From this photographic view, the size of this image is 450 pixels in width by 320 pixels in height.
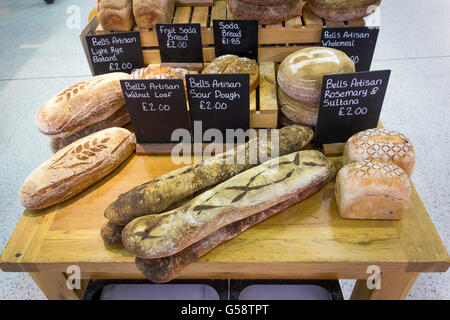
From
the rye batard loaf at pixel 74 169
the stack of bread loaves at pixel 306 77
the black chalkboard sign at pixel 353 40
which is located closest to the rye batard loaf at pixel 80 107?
the rye batard loaf at pixel 74 169

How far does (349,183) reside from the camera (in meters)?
1.24

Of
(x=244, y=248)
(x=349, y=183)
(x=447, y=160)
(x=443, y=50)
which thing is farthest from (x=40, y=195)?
(x=443, y=50)

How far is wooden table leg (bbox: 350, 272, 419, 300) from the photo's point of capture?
130 centimetres

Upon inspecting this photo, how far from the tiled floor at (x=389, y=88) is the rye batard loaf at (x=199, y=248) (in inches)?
33.6

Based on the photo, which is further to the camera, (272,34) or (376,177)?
(272,34)

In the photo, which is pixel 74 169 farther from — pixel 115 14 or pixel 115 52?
pixel 115 14

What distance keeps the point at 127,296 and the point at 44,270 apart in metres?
0.36

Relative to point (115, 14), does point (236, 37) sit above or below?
below

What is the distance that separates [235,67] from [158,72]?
1.24 ft

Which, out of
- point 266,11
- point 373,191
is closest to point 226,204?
point 373,191

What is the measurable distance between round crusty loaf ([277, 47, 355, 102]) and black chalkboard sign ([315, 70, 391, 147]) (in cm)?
9

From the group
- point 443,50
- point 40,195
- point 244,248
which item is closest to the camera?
point 244,248

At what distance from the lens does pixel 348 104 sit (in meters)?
1.44

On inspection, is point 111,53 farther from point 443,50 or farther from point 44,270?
point 443,50
